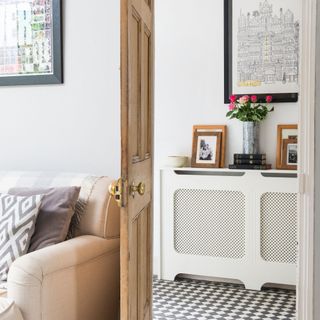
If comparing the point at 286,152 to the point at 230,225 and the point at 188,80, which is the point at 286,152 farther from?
the point at 188,80

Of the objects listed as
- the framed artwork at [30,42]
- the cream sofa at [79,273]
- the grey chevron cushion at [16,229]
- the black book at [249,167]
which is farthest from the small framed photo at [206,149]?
the grey chevron cushion at [16,229]

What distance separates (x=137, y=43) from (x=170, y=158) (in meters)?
1.97

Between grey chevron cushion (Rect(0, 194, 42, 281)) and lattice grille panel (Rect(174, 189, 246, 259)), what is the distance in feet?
5.84

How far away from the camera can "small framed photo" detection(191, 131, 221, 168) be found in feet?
13.4

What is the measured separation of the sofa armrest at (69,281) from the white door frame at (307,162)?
37.7 inches

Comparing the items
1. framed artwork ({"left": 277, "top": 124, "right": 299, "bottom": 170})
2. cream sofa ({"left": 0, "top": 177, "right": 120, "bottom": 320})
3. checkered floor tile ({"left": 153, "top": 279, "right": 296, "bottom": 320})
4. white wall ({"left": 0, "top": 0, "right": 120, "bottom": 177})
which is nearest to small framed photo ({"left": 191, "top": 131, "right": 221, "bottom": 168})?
framed artwork ({"left": 277, "top": 124, "right": 299, "bottom": 170})

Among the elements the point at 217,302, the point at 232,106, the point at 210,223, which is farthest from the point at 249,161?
the point at 217,302

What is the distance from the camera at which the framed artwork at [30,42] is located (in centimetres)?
313

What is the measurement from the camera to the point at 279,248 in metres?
3.82

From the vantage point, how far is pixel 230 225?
13.0ft

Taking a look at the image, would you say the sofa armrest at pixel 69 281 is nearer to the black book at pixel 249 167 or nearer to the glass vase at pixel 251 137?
the black book at pixel 249 167

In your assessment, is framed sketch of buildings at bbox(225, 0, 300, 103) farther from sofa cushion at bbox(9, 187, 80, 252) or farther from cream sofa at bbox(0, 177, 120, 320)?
sofa cushion at bbox(9, 187, 80, 252)

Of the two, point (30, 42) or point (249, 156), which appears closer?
point (30, 42)

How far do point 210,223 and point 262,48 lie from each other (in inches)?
56.0
